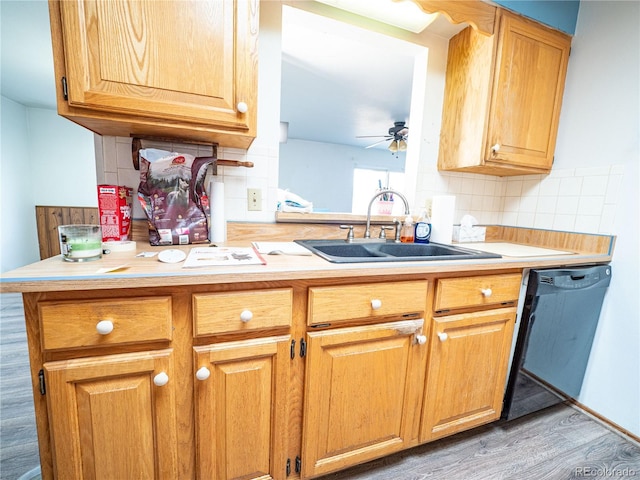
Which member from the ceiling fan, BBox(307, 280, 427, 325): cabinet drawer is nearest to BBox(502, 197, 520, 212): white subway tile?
BBox(307, 280, 427, 325): cabinet drawer

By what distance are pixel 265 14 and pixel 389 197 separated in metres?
1.15

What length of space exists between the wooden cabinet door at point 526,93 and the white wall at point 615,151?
0.33 feet

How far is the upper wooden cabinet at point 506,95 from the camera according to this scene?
1.33 meters

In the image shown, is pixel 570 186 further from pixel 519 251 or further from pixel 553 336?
pixel 553 336

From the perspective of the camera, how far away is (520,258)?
1158 millimetres

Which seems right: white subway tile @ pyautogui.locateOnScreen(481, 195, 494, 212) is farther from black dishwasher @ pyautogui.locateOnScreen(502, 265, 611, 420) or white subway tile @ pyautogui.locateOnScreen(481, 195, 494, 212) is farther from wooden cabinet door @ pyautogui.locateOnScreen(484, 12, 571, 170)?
black dishwasher @ pyautogui.locateOnScreen(502, 265, 611, 420)

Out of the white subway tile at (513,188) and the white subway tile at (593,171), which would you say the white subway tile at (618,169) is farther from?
the white subway tile at (513,188)

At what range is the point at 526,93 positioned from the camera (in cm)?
142

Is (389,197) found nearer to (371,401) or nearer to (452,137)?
(452,137)

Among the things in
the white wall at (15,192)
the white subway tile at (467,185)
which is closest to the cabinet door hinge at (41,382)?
the white subway tile at (467,185)

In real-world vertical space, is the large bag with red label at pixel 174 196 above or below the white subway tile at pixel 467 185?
below

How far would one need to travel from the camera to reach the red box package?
1.00 metres

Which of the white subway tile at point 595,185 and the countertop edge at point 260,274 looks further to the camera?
the white subway tile at point 595,185

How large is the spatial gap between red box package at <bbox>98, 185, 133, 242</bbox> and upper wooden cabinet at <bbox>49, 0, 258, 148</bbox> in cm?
23
